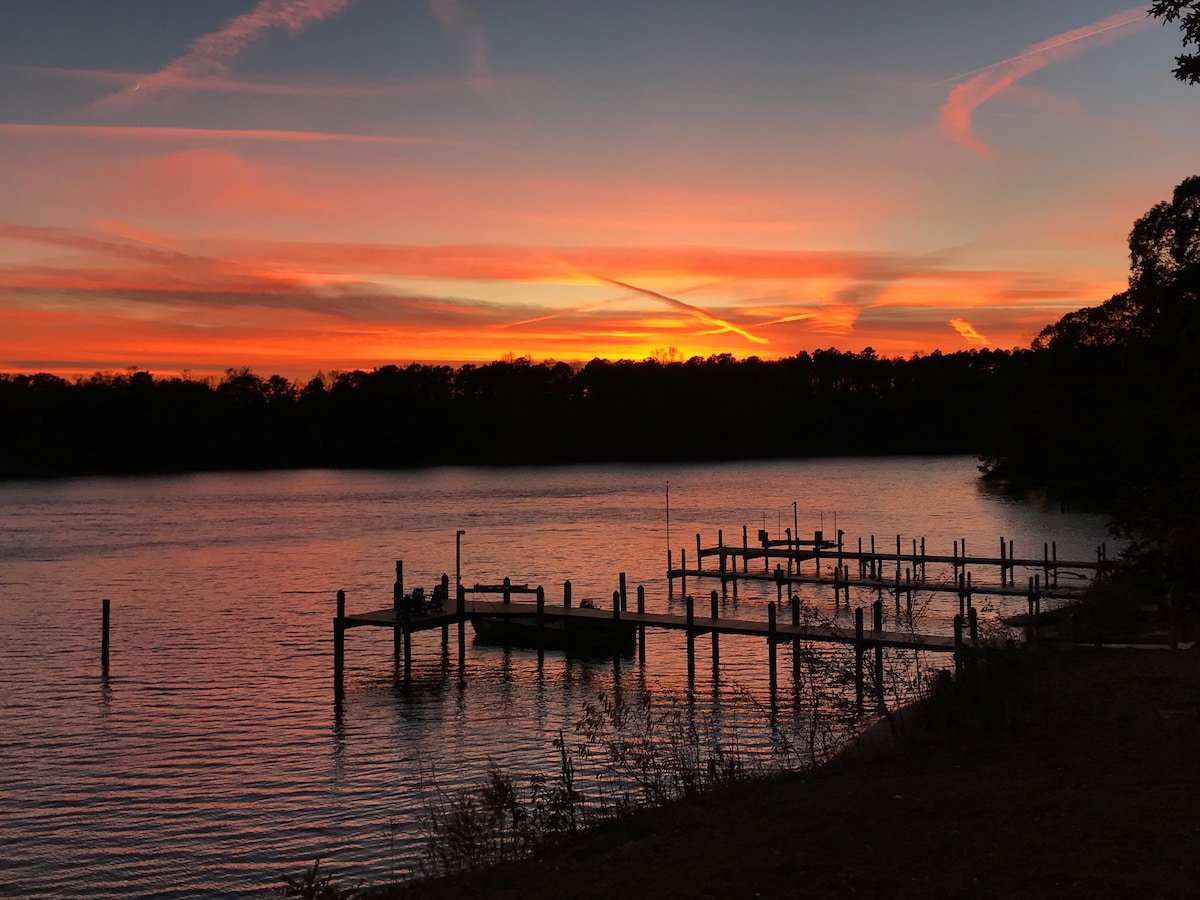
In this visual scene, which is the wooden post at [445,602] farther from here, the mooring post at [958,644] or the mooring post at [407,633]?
the mooring post at [958,644]

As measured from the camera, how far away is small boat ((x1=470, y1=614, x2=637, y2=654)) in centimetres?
3881

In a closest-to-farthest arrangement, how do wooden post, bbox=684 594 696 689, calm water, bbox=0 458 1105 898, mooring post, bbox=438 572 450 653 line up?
calm water, bbox=0 458 1105 898
wooden post, bbox=684 594 696 689
mooring post, bbox=438 572 450 653

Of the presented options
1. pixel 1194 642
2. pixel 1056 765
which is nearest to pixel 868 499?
pixel 1194 642

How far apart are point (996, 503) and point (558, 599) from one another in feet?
224

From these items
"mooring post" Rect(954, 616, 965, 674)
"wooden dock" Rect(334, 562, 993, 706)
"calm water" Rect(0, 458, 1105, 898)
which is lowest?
"calm water" Rect(0, 458, 1105, 898)

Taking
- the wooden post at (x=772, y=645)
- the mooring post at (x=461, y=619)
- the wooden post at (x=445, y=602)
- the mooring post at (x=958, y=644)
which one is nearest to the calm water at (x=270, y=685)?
the wooden post at (x=772, y=645)

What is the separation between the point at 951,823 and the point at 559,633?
2774 cm

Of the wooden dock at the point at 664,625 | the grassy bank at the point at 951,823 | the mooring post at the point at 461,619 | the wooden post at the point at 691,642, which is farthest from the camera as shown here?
the mooring post at the point at 461,619

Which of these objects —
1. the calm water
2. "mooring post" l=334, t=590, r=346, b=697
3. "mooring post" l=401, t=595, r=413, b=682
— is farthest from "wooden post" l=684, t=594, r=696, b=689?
"mooring post" l=334, t=590, r=346, b=697

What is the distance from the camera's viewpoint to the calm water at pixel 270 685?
20.8 meters

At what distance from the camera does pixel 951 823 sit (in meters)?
12.8

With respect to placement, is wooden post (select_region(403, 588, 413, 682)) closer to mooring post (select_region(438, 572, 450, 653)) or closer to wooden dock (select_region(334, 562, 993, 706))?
wooden dock (select_region(334, 562, 993, 706))

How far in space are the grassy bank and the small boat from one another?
20.8 metres

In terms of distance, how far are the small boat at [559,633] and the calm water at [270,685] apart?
0.74 metres
